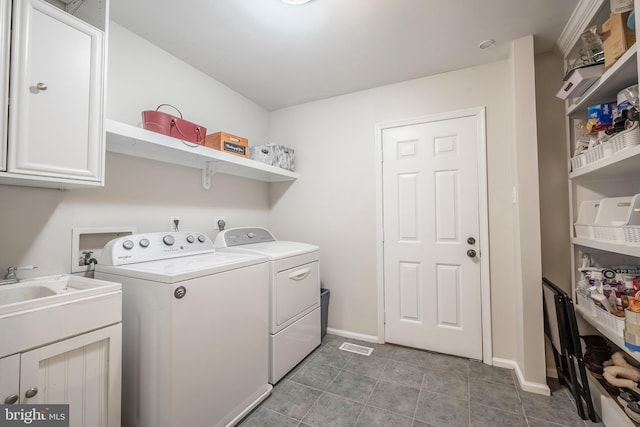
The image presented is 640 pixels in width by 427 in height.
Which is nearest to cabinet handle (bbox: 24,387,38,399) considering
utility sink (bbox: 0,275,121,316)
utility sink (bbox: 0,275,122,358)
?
utility sink (bbox: 0,275,122,358)

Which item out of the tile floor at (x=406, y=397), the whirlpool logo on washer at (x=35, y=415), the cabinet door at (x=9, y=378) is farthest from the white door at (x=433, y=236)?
the cabinet door at (x=9, y=378)

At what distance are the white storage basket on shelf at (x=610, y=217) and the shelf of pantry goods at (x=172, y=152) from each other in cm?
233

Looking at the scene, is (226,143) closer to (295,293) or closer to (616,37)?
(295,293)

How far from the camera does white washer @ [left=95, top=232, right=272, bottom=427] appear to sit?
1.19 meters

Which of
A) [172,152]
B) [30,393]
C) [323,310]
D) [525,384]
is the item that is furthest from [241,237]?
[525,384]

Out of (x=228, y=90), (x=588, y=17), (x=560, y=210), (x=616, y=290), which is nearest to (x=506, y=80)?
(x=588, y=17)

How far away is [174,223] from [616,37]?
2840mm

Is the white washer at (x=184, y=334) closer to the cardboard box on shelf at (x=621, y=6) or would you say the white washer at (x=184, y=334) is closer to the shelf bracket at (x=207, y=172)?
the shelf bracket at (x=207, y=172)

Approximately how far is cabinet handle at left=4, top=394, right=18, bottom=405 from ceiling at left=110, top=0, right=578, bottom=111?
194cm

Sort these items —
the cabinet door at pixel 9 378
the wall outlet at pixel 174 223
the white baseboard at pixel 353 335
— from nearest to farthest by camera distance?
the cabinet door at pixel 9 378, the wall outlet at pixel 174 223, the white baseboard at pixel 353 335

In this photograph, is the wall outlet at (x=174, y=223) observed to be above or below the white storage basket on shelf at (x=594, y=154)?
below

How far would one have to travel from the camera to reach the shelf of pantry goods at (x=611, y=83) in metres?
1.23

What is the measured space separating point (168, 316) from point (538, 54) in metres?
3.00

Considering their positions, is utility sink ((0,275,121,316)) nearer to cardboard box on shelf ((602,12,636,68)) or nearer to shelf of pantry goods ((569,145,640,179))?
shelf of pantry goods ((569,145,640,179))
